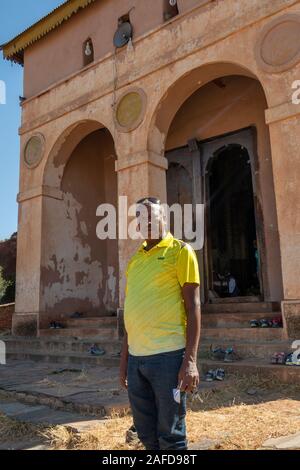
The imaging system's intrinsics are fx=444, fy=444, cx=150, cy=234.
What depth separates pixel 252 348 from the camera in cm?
634

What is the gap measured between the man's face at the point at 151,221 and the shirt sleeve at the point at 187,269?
0.23 m

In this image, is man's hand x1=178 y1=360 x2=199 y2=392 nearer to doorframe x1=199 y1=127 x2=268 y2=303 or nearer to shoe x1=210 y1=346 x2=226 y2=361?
shoe x1=210 y1=346 x2=226 y2=361

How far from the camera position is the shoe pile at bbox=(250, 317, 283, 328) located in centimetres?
677

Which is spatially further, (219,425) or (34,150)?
(34,150)

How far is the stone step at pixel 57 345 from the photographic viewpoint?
7.96 metres

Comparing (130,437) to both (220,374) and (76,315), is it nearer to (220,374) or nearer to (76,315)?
(220,374)

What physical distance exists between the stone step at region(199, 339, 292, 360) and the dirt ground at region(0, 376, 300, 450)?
92cm

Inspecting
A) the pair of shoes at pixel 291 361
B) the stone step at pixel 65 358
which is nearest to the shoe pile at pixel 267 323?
the pair of shoes at pixel 291 361

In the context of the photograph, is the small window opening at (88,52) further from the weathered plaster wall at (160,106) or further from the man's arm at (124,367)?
the man's arm at (124,367)

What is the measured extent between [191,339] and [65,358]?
608 cm

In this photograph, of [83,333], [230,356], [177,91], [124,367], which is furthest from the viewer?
[83,333]

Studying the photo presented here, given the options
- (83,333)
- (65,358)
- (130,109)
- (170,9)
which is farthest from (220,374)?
(170,9)

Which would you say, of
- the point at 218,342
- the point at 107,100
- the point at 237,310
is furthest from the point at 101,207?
the point at 218,342

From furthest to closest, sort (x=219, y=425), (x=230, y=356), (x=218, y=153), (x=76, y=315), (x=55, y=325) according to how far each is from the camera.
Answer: (x=76, y=315) < (x=218, y=153) < (x=55, y=325) < (x=230, y=356) < (x=219, y=425)
